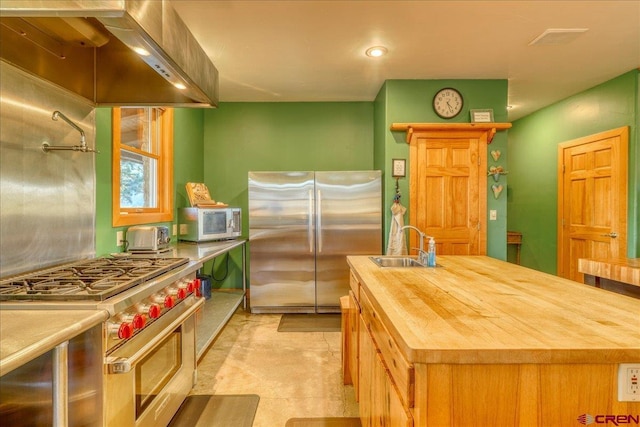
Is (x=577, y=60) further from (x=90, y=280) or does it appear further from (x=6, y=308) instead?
(x=6, y=308)

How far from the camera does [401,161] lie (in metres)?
3.66

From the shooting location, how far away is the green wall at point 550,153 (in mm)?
3457

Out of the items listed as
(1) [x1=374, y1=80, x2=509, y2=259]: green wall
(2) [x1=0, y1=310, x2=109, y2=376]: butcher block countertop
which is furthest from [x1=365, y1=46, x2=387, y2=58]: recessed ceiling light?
(2) [x1=0, y1=310, x2=109, y2=376]: butcher block countertop

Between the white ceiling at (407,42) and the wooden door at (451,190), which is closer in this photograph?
the white ceiling at (407,42)

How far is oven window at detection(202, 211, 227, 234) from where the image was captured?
3.38 meters

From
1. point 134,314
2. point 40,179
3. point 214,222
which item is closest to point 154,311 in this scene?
point 134,314

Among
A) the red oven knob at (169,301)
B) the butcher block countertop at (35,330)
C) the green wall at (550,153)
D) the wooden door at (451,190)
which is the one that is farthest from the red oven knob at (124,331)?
the green wall at (550,153)

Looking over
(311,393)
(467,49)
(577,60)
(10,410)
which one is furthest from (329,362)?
(577,60)

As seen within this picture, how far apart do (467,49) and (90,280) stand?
3233 mm

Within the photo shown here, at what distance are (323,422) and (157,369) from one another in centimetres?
100

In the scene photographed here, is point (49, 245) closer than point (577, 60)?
Yes

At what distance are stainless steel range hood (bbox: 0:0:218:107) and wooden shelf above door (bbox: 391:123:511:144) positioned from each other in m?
2.15

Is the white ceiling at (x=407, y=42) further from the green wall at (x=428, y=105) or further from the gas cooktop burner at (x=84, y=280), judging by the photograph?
the gas cooktop burner at (x=84, y=280)

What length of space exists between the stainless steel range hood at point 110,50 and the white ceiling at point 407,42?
2.24 feet
